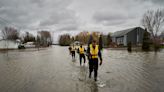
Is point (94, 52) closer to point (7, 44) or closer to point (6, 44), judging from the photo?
point (6, 44)

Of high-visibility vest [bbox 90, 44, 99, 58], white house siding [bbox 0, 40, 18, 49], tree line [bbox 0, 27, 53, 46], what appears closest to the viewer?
high-visibility vest [bbox 90, 44, 99, 58]

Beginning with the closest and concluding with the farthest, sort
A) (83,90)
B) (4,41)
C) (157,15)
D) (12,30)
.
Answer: (83,90) < (157,15) < (4,41) < (12,30)

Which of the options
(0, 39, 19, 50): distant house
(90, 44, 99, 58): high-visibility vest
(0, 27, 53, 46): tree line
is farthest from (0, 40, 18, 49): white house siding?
(90, 44, 99, 58): high-visibility vest

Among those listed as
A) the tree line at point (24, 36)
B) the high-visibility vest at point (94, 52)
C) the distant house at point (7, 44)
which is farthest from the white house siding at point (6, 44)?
the high-visibility vest at point (94, 52)

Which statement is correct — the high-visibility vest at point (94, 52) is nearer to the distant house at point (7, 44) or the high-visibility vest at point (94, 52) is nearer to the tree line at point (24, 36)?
the distant house at point (7, 44)

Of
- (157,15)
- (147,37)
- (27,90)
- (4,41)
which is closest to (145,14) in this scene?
(157,15)

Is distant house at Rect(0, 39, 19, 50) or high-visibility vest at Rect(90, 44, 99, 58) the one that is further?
distant house at Rect(0, 39, 19, 50)

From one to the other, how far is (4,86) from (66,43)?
101971mm

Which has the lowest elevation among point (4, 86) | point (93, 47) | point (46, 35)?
point (4, 86)

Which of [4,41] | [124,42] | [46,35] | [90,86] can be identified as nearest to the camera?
[90,86]

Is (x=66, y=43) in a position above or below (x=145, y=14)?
below

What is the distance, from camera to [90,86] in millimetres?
5246

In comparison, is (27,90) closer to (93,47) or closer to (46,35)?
(93,47)

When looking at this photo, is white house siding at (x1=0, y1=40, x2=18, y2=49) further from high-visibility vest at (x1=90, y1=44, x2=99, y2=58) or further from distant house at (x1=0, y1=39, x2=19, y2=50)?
high-visibility vest at (x1=90, y1=44, x2=99, y2=58)
